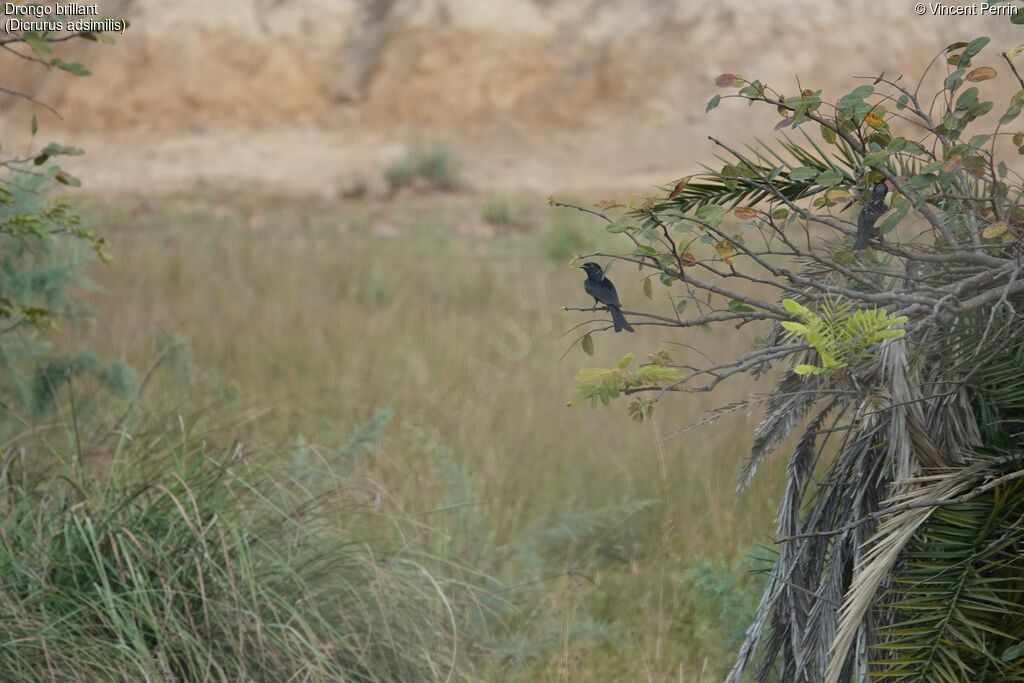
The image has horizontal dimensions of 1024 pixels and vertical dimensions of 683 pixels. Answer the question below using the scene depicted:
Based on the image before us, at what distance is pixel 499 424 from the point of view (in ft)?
15.0

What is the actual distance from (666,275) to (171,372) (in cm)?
320

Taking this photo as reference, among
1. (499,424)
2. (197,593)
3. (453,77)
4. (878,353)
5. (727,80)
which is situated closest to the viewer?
(727,80)

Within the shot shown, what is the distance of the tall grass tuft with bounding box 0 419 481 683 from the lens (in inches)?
82.1

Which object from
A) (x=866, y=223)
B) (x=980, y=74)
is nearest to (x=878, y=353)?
(x=866, y=223)

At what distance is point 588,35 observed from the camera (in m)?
20.4

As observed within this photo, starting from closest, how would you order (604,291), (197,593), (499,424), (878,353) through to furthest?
(878,353) → (604,291) → (197,593) → (499,424)

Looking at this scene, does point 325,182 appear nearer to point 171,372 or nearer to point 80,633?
point 171,372

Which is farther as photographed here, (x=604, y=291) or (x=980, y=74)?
(x=604, y=291)

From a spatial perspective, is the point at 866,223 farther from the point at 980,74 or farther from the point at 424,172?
the point at 424,172

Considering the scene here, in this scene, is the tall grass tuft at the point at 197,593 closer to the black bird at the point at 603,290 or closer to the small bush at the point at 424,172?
the black bird at the point at 603,290

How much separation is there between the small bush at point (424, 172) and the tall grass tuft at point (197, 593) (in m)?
12.2

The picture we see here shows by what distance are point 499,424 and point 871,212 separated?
2.92 meters

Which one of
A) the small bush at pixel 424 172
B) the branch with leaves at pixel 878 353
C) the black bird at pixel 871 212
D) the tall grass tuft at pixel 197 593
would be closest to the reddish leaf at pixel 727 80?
the branch with leaves at pixel 878 353

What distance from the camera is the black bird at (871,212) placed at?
1.76 metres
